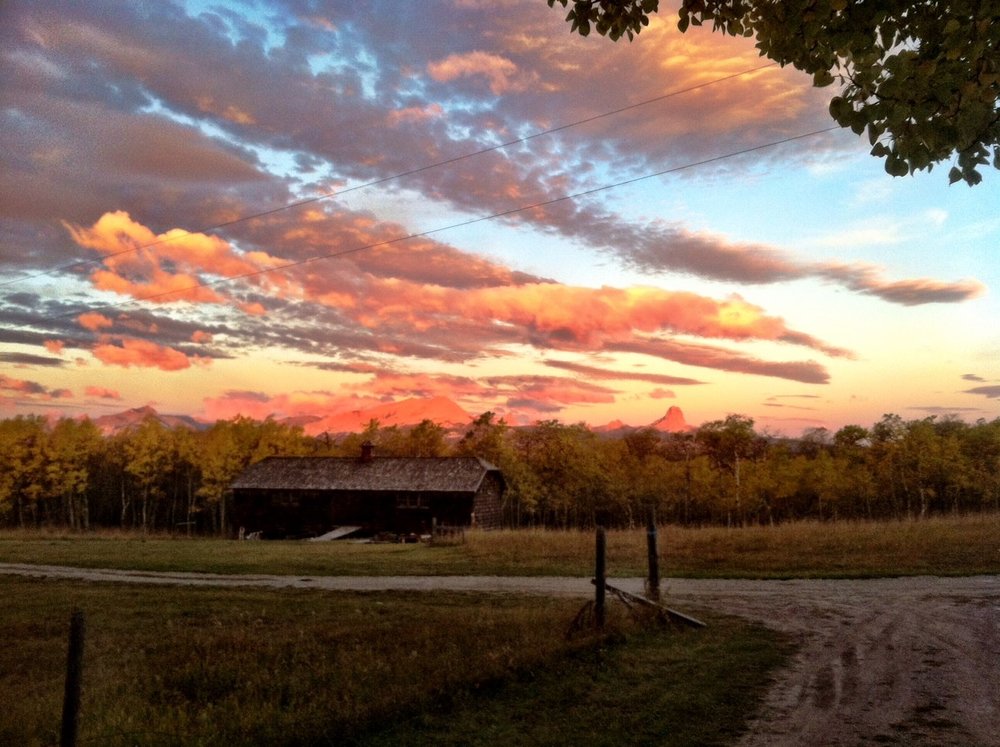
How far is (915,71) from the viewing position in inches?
229

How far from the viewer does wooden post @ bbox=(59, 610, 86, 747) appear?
6.41 m

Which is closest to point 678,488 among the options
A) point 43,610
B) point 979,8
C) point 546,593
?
point 546,593

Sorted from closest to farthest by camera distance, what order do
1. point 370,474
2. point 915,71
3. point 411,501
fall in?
point 915,71 < point 411,501 < point 370,474

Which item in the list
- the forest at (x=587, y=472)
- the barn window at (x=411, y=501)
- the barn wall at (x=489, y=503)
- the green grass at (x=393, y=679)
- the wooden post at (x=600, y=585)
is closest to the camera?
the green grass at (x=393, y=679)

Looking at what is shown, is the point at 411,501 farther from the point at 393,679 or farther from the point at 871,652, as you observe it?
the point at 871,652

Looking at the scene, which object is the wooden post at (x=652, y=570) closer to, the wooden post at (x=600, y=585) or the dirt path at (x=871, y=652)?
the dirt path at (x=871, y=652)

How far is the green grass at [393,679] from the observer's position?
7301 millimetres

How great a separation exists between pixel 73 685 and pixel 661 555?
21.7m

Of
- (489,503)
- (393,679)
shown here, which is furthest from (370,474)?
(393,679)

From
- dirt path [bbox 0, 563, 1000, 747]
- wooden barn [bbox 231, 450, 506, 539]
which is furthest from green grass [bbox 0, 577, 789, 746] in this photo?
wooden barn [bbox 231, 450, 506, 539]

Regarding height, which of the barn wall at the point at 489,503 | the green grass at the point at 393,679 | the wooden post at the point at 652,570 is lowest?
the barn wall at the point at 489,503

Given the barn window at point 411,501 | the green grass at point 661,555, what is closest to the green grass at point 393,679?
the green grass at point 661,555

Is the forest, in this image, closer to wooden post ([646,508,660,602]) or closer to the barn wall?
the barn wall

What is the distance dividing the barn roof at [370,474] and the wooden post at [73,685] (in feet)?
139
